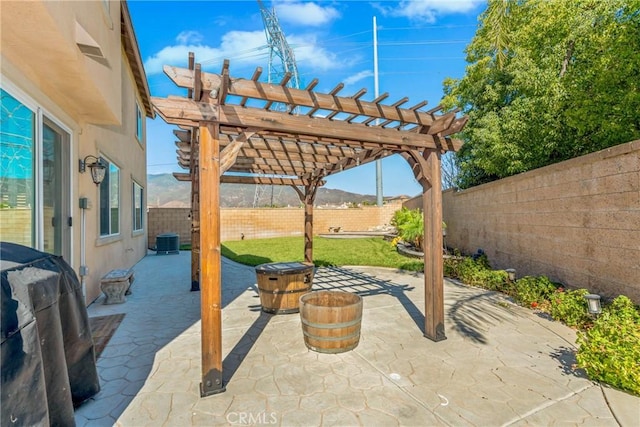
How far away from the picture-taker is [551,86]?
778cm

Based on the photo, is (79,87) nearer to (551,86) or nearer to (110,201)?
(110,201)

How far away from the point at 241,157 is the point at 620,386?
616cm

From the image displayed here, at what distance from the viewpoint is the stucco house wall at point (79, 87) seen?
123 inches

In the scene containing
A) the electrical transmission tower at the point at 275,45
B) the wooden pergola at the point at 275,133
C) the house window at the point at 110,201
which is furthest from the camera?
the electrical transmission tower at the point at 275,45

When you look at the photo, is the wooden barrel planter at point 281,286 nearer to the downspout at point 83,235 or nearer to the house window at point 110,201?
Answer: the downspout at point 83,235

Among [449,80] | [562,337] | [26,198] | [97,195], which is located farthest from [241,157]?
[449,80]

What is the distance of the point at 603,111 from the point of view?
6434 millimetres

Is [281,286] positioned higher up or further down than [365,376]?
higher up

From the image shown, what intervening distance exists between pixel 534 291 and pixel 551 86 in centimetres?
523

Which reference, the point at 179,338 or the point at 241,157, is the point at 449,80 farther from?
the point at 179,338

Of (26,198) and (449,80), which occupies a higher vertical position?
(449,80)

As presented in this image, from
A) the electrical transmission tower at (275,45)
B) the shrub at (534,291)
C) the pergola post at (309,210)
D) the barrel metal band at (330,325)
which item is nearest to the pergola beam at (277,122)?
the barrel metal band at (330,325)

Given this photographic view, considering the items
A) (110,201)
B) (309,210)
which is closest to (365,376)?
(309,210)

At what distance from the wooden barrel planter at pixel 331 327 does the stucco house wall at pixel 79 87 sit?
341cm
